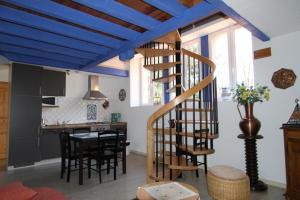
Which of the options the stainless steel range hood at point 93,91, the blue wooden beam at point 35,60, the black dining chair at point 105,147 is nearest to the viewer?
the black dining chair at point 105,147

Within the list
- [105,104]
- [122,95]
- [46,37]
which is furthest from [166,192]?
[122,95]

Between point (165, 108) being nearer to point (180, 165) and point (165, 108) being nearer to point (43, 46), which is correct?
point (180, 165)

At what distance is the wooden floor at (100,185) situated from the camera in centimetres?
304

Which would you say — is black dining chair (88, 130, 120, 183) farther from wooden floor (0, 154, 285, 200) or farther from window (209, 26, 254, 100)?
window (209, 26, 254, 100)

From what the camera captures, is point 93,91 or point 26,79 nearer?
point 26,79

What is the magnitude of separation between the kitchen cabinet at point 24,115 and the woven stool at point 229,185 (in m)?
4.26

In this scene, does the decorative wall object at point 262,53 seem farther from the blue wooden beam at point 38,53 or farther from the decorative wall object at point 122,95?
the decorative wall object at point 122,95

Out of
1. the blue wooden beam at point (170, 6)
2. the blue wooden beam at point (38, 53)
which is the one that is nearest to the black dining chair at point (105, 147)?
the blue wooden beam at point (38, 53)

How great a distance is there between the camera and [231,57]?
14.1 ft

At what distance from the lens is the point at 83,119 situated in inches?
253

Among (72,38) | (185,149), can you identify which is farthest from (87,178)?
(72,38)

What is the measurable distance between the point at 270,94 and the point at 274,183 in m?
1.50

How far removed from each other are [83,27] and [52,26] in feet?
1.52

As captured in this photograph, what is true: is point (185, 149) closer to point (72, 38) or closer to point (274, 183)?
point (274, 183)
